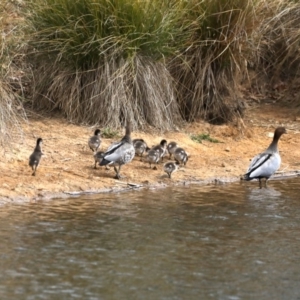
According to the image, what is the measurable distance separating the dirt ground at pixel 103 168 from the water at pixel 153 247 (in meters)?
0.50

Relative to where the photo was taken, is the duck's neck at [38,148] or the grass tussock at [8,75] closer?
the duck's neck at [38,148]

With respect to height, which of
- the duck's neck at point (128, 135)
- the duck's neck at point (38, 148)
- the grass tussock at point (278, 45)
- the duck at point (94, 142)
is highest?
the grass tussock at point (278, 45)

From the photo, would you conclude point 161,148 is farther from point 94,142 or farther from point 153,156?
point 94,142

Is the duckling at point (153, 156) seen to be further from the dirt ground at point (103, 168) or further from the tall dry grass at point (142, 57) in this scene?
the tall dry grass at point (142, 57)

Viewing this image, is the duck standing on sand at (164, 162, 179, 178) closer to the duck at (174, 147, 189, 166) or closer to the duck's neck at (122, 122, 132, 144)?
the duck at (174, 147, 189, 166)

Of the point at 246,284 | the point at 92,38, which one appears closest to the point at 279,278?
the point at 246,284

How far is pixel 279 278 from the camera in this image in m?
8.95

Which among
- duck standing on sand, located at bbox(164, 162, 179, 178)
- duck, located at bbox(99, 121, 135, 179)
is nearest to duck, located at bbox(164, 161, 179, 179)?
duck standing on sand, located at bbox(164, 162, 179, 178)

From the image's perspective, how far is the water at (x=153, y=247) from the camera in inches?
336

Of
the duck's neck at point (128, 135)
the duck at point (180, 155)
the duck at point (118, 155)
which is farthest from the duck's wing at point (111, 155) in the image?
the duck at point (180, 155)

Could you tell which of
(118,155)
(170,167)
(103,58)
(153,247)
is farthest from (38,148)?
(153,247)

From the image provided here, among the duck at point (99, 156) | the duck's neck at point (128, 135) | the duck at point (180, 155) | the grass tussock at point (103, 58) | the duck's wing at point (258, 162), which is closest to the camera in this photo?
the duck at point (99, 156)

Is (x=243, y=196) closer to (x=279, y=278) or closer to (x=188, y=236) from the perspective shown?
(x=188, y=236)

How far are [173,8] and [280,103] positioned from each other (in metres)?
4.57
